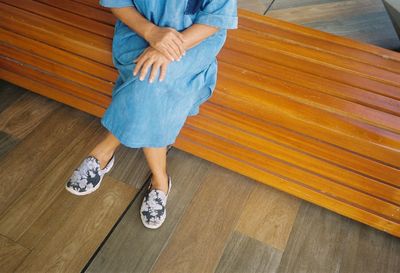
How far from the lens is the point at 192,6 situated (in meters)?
1.14

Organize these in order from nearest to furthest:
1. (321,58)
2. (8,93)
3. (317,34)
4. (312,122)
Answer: (312,122) < (321,58) < (317,34) < (8,93)

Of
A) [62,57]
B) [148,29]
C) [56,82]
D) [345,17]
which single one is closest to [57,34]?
[62,57]

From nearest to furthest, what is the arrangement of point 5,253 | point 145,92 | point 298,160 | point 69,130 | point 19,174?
1. point 145,92
2. point 5,253
3. point 298,160
4. point 19,174
5. point 69,130

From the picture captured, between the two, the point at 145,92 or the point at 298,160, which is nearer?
the point at 145,92

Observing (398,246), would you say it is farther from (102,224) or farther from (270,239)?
(102,224)

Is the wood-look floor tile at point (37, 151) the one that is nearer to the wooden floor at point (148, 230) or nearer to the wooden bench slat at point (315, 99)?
the wooden floor at point (148, 230)

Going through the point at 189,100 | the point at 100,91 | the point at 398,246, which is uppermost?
the point at 189,100

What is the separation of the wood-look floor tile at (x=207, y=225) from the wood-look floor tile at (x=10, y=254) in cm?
46

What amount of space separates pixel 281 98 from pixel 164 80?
42 centimetres

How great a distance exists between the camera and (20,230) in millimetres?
1332

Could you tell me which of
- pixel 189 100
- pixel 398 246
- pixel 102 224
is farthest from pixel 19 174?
pixel 398 246

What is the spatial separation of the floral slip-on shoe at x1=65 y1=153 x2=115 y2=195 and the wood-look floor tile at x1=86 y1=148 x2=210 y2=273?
0.58ft

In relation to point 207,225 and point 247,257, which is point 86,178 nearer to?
point 207,225

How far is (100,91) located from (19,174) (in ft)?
1.54
